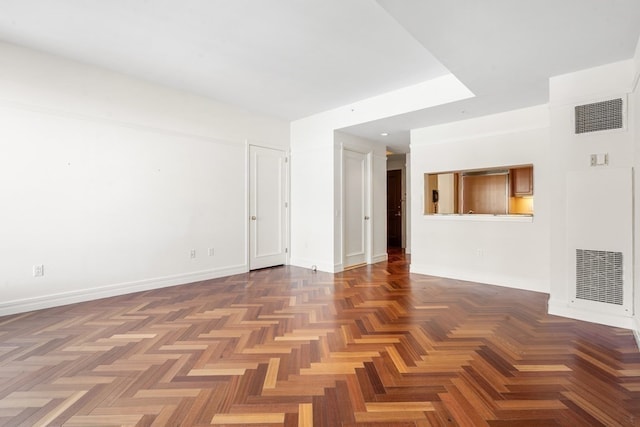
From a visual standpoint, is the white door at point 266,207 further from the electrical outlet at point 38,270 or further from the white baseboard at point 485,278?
the electrical outlet at point 38,270

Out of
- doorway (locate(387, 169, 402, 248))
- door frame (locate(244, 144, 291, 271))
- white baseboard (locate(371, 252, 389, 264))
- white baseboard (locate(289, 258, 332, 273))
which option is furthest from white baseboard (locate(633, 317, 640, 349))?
doorway (locate(387, 169, 402, 248))

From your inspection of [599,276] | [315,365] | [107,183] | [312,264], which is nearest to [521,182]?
[599,276]

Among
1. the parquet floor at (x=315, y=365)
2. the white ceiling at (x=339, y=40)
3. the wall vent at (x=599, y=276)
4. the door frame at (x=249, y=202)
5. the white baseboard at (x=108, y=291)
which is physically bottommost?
the parquet floor at (x=315, y=365)

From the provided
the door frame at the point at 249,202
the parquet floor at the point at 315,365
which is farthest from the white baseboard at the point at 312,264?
the parquet floor at the point at 315,365

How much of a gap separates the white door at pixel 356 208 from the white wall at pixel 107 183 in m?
1.80

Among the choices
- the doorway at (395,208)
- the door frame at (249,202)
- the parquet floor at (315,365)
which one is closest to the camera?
the parquet floor at (315,365)

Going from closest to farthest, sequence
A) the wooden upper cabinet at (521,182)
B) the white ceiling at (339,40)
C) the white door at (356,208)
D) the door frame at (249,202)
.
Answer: the white ceiling at (339,40)
the wooden upper cabinet at (521,182)
the door frame at (249,202)
the white door at (356,208)

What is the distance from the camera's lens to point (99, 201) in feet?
12.2

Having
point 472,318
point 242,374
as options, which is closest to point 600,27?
point 472,318

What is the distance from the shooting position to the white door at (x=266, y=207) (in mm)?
5297

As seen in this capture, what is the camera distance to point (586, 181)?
9.82 feet

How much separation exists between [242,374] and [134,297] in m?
2.48

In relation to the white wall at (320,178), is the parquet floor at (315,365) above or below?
below

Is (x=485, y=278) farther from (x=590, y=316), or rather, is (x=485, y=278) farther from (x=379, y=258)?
(x=379, y=258)
